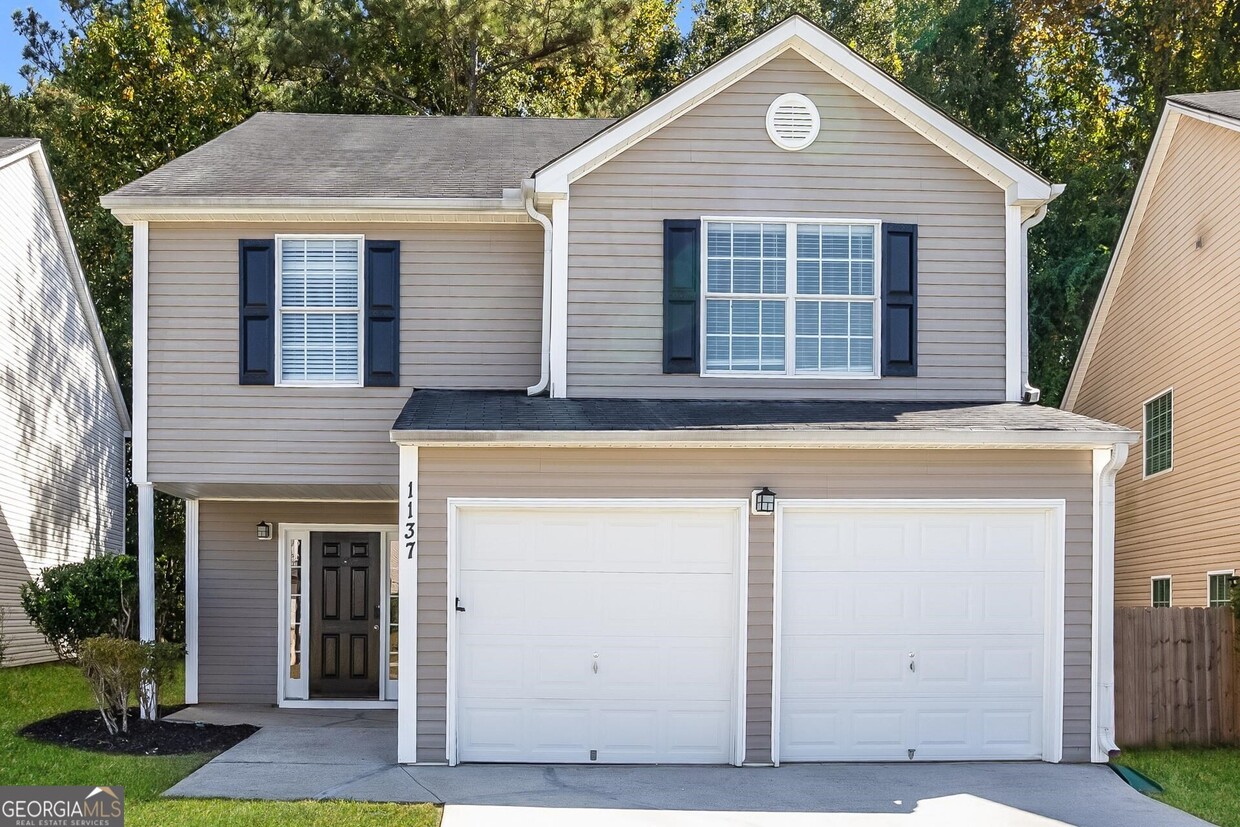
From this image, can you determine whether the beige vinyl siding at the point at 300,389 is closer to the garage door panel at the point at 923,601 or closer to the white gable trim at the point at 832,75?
the white gable trim at the point at 832,75

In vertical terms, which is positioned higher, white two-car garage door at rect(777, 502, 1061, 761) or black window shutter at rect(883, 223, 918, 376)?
black window shutter at rect(883, 223, 918, 376)

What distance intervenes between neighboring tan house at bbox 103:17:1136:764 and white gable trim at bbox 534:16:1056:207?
3 cm

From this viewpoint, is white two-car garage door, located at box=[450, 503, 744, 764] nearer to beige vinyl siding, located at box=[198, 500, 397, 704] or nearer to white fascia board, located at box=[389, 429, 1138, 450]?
white fascia board, located at box=[389, 429, 1138, 450]

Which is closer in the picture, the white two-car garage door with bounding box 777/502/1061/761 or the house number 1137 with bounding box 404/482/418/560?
the house number 1137 with bounding box 404/482/418/560

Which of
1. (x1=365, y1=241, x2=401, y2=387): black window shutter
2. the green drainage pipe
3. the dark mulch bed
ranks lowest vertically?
the dark mulch bed

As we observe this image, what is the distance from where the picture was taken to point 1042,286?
23.2m

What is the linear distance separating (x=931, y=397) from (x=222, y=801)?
23.4ft

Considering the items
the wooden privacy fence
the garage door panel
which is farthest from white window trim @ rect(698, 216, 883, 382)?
the wooden privacy fence

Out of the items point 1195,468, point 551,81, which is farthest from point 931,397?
point 551,81

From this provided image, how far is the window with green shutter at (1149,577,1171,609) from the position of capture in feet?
54.3

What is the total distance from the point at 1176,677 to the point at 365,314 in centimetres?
833

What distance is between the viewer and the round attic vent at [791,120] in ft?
40.2

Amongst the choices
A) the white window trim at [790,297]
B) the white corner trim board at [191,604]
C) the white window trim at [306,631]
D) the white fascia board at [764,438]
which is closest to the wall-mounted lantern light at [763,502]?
the white fascia board at [764,438]

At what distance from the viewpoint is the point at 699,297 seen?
40.0ft
